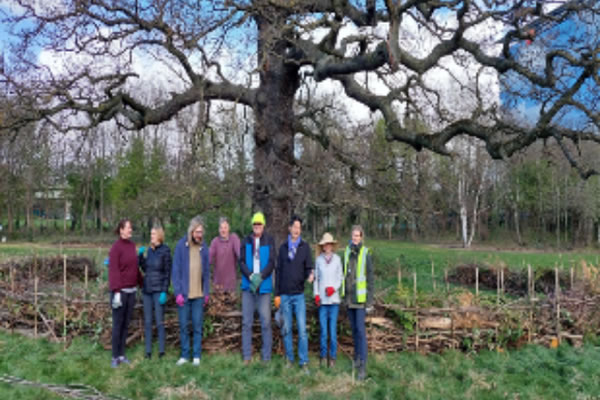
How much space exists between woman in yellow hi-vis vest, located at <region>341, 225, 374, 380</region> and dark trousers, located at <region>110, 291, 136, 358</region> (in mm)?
2671

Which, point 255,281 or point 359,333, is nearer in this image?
point 359,333

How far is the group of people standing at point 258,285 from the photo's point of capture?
590 cm

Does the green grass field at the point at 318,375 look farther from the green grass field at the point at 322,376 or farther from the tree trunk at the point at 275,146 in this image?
the tree trunk at the point at 275,146

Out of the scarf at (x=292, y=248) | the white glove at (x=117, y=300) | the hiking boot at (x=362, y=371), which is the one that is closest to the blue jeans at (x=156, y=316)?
the white glove at (x=117, y=300)

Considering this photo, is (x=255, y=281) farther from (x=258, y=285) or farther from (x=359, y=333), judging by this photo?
(x=359, y=333)

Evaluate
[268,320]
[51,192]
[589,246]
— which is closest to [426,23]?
[268,320]

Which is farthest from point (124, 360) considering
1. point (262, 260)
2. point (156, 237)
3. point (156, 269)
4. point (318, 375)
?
point (318, 375)

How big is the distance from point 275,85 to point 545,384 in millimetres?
7299

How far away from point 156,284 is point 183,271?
40cm

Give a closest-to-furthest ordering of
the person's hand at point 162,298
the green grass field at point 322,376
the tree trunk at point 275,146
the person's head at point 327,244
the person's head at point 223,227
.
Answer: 1. the green grass field at point 322,376
2. the person's head at point 327,244
3. the person's hand at point 162,298
4. the person's head at point 223,227
5. the tree trunk at point 275,146

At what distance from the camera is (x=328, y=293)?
5867 millimetres

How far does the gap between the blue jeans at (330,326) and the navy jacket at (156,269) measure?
200 centimetres

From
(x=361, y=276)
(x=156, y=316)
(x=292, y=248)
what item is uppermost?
(x=292, y=248)

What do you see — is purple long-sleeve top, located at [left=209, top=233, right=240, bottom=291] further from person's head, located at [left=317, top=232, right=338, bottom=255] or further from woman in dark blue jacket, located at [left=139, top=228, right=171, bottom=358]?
person's head, located at [left=317, top=232, right=338, bottom=255]
